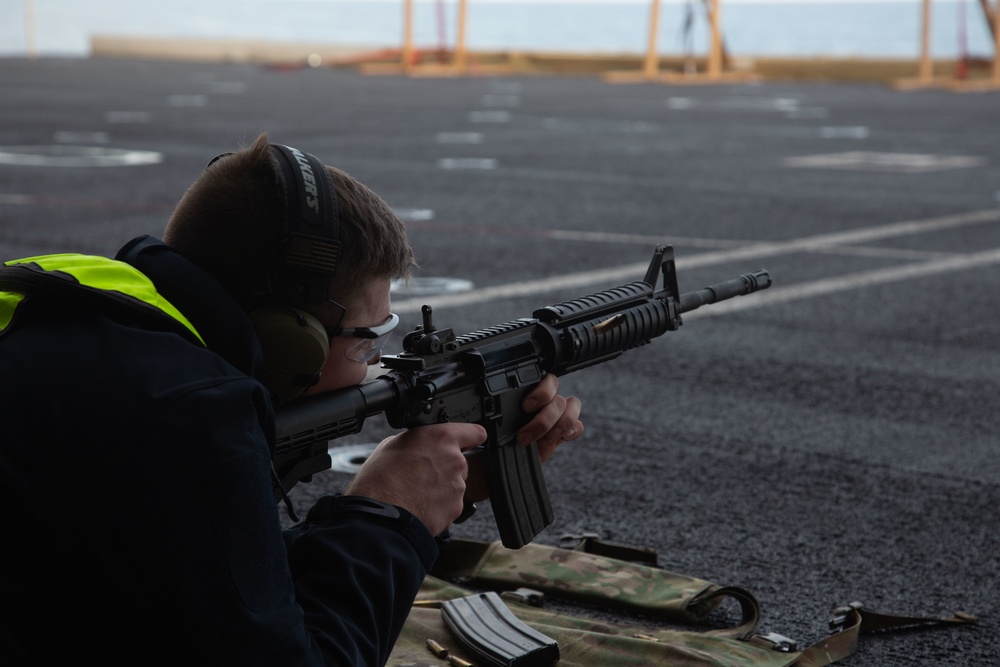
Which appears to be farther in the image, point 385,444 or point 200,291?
point 385,444

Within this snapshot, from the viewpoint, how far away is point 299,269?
2152mm

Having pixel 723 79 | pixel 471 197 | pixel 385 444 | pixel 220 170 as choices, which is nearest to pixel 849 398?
pixel 385 444

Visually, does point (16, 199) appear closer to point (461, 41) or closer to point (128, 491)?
point (128, 491)

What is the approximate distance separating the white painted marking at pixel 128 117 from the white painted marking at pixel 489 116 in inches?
181

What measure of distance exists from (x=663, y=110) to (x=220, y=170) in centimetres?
2186

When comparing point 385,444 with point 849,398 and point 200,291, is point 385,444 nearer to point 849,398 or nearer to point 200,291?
point 200,291

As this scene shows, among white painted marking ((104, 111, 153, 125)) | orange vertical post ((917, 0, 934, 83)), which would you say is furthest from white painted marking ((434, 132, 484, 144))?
orange vertical post ((917, 0, 934, 83))

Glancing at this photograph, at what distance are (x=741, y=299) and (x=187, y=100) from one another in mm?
18632

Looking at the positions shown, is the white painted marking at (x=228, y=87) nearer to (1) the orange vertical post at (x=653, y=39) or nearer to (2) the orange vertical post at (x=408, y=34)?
(2) the orange vertical post at (x=408, y=34)

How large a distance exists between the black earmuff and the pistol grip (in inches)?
26.3

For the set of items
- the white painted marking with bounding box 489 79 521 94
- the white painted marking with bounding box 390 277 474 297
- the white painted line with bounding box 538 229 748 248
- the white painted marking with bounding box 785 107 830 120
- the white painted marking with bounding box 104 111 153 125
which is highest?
the white painted marking with bounding box 489 79 521 94

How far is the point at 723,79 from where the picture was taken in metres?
34.0

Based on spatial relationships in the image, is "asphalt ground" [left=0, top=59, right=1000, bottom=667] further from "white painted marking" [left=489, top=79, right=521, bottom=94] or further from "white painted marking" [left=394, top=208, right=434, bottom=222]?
"white painted marking" [left=489, top=79, right=521, bottom=94]

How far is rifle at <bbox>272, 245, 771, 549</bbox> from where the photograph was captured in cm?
240
